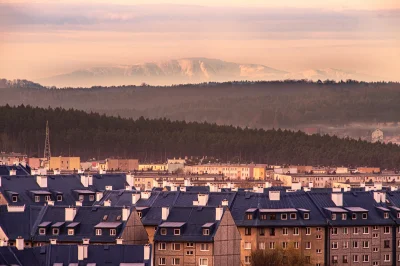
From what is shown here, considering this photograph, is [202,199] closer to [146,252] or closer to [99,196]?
[99,196]

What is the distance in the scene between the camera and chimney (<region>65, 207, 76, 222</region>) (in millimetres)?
103938

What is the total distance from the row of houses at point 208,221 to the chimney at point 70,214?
0.05 meters

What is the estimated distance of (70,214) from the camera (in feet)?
341

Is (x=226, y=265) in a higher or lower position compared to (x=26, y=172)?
lower

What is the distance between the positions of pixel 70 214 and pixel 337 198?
17916 mm

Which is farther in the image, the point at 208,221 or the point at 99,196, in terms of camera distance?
the point at 99,196

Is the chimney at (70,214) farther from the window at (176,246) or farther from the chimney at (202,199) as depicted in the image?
the chimney at (202,199)

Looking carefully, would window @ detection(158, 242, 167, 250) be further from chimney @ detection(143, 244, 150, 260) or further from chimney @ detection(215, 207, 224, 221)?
chimney @ detection(143, 244, 150, 260)

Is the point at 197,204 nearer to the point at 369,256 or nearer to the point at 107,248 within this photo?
the point at 369,256

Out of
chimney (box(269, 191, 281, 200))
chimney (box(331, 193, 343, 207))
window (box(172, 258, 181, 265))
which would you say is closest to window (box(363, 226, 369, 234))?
chimney (box(331, 193, 343, 207))

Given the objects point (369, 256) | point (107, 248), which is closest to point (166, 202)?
point (369, 256)

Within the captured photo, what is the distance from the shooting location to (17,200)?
4604 inches

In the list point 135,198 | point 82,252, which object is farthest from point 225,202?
point 82,252

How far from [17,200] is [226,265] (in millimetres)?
20376
